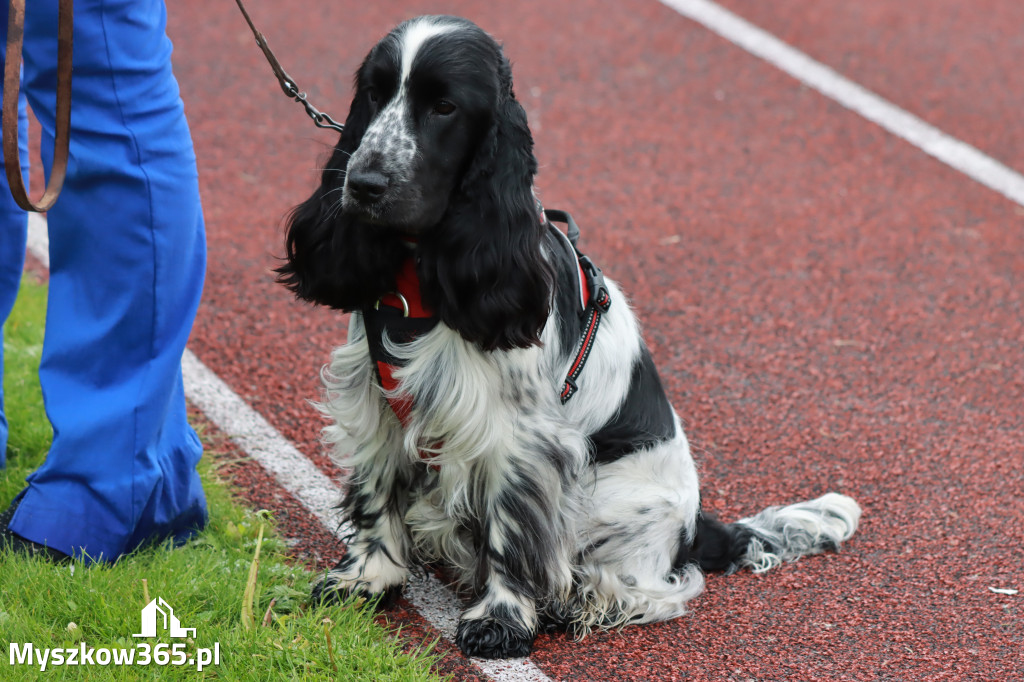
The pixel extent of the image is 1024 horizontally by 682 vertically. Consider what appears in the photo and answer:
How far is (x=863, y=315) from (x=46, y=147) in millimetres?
3522

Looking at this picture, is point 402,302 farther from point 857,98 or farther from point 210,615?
point 857,98

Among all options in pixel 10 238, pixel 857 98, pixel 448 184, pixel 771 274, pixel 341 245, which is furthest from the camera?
pixel 857 98

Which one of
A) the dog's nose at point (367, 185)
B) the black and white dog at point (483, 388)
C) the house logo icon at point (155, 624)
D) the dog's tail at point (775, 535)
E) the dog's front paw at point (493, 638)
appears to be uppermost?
the dog's nose at point (367, 185)

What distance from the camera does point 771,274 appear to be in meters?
5.49

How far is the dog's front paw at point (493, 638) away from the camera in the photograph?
10.1 feet

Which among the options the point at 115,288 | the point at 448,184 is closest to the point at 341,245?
the point at 448,184

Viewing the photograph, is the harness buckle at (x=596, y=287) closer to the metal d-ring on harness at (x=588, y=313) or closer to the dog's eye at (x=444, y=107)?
the metal d-ring on harness at (x=588, y=313)

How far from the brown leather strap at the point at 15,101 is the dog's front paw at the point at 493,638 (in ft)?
5.01

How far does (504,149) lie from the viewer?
9.22 feet

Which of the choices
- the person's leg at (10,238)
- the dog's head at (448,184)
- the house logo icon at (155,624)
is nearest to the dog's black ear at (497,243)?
the dog's head at (448,184)

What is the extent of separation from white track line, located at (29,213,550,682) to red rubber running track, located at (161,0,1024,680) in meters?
0.05

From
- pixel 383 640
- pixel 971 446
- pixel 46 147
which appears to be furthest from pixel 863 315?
pixel 46 147

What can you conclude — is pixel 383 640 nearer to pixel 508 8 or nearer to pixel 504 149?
pixel 504 149

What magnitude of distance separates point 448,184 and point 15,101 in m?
1.06
